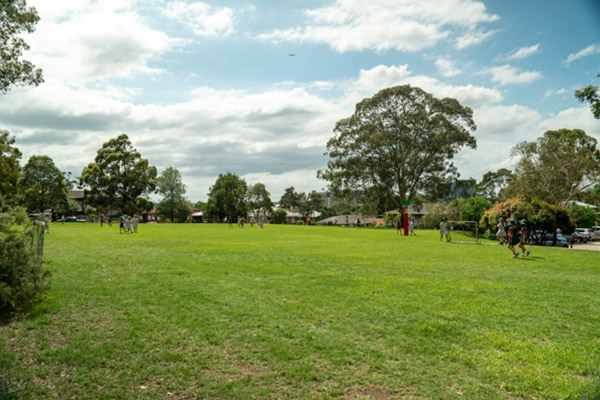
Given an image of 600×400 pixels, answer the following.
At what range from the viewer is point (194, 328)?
19.1 feet

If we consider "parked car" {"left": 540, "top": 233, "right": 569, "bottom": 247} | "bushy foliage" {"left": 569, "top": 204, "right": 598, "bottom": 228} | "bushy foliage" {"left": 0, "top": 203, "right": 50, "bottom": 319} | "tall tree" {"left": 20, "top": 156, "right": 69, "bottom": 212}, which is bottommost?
"parked car" {"left": 540, "top": 233, "right": 569, "bottom": 247}

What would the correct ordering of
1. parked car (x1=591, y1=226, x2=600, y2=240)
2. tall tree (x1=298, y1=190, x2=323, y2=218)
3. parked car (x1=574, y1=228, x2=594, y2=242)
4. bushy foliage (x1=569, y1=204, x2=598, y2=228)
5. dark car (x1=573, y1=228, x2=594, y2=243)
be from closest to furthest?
1. dark car (x1=573, y1=228, x2=594, y2=243)
2. parked car (x1=574, y1=228, x2=594, y2=242)
3. parked car (x1=591, y1=226, x2=600, y2=240)
4. bushy foliage (x1=569, y1=204, x2=598, y2=228)
5. tall tree (x1=298, y1=190, x2=323, y2=218)

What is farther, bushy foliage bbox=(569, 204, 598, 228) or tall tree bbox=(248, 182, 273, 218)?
tall tree bbox=(248, 182, 273, 218)

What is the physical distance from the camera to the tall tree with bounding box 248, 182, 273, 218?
Result: 114438 mm

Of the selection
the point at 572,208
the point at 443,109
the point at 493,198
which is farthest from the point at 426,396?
the point at 493,198

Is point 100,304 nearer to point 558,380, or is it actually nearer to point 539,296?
point 558,380

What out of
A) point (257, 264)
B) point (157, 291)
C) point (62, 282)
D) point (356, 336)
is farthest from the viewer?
point (257, 264)

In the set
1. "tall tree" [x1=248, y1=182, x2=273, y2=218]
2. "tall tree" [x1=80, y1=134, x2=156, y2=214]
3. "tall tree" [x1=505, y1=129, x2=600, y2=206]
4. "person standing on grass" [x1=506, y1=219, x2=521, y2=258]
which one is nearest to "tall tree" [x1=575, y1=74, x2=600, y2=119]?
"person standing on grass" [x1=506, y1=219, x2=521, y2=258]

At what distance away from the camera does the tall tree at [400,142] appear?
48219 millimetres

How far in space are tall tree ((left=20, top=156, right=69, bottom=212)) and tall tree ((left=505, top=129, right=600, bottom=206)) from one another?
76.6 metres

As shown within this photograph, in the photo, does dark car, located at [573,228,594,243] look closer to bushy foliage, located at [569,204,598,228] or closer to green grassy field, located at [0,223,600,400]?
bushy foliage, located at [569,204,598,228]

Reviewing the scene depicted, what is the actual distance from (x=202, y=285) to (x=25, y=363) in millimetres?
4634

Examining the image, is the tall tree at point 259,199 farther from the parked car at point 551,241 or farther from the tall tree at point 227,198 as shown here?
the parked car at point 551,241

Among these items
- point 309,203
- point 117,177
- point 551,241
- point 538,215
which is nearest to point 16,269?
point 538,215
